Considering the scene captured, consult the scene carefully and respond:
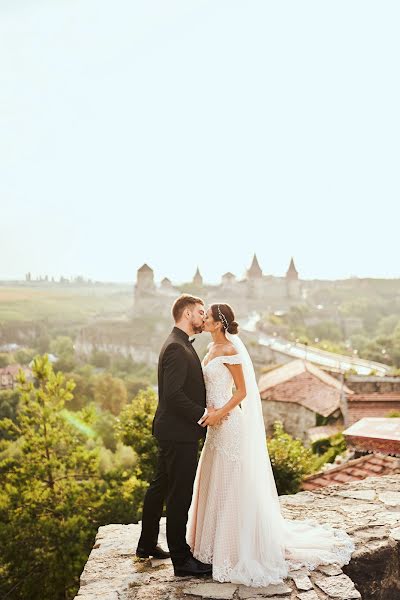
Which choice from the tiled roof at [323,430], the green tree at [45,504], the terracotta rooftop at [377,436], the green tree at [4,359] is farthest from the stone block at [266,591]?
the green tree at [4,359]

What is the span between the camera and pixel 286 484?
998 centimetres

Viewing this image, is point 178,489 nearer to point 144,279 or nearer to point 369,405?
point 369,405

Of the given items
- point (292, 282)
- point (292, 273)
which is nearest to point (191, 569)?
point (292, 282)

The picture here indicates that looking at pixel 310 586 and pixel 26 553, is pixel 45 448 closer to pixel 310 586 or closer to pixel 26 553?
pixel 26 553

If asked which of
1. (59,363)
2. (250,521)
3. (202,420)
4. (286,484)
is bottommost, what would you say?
(59,363)

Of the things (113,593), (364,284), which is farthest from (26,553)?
(364,284)

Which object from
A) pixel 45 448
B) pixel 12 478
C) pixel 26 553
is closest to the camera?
pixel 26 553

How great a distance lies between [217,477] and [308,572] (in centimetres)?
82

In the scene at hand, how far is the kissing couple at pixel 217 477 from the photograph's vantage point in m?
3.40

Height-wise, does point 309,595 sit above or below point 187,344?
below

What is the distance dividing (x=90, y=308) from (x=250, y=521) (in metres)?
86.7

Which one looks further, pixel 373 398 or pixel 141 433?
pixel 373 398

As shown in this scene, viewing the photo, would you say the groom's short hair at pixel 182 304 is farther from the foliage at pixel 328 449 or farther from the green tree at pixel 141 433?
the foliage at pixel 328 449

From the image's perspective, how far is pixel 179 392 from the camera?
3381 millimetres
